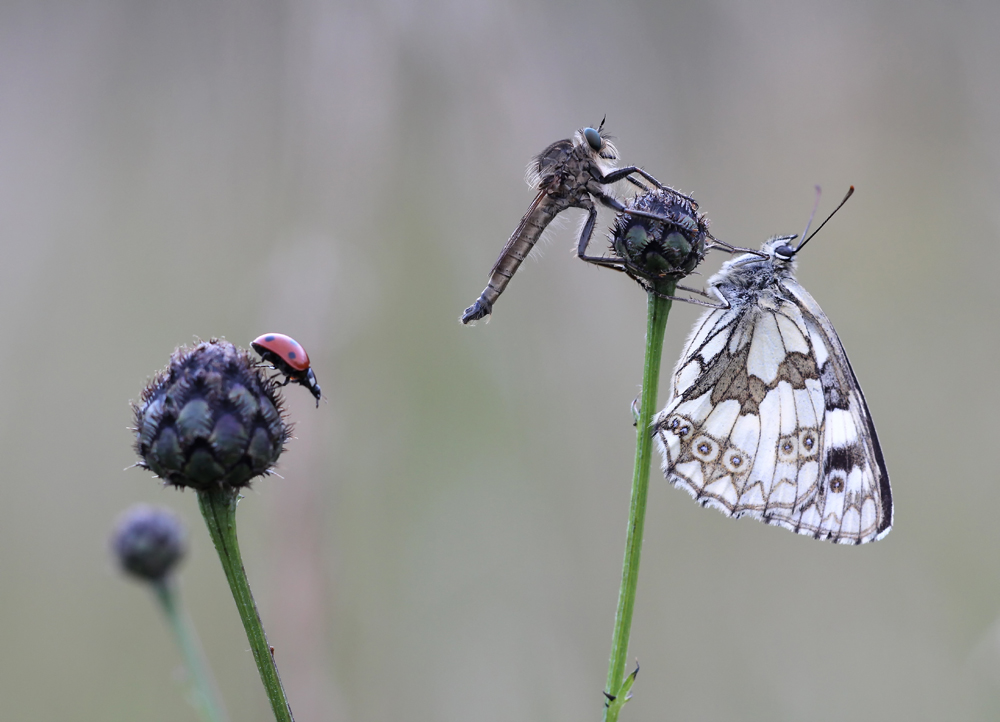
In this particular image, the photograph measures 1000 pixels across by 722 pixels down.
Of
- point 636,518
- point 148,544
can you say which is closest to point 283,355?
point 148,544

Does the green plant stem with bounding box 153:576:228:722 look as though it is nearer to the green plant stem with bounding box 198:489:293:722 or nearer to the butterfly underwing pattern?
the green plant stem with bounding box 198:489:293:722

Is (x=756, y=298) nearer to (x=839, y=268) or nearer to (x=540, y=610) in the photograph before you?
(x=540, y=610)

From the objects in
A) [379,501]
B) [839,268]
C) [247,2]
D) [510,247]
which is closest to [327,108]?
[510,247]

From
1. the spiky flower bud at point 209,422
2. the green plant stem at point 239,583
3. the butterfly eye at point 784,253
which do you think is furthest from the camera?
the butterfly eye at point 784,253

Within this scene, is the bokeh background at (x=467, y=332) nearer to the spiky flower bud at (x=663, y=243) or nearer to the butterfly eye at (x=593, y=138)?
the butterfly eye at (x=593, y=138)

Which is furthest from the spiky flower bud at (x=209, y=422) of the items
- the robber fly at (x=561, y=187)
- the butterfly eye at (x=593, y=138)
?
the butterfly eye at (x=593, y=138)

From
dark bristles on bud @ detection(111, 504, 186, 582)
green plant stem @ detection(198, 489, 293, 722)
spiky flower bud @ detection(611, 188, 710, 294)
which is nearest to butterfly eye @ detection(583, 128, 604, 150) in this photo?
spiky flower bud @ detection(611, 188, 710, 294)
